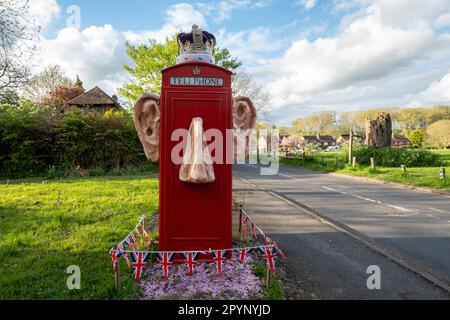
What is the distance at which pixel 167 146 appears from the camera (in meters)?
3.96

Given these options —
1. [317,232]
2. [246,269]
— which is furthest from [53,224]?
[317,232]

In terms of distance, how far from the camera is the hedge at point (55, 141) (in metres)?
14.9

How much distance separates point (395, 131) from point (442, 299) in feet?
321

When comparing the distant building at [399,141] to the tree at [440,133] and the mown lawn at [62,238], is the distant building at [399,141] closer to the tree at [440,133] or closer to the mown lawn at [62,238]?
the tree at [440,133]

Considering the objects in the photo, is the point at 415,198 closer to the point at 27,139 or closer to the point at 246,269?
the point at 246,269

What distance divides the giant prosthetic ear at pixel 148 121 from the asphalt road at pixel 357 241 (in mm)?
2686

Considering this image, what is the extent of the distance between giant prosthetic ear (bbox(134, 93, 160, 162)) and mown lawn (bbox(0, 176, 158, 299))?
5.62 ft

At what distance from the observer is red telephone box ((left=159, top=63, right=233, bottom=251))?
394cm

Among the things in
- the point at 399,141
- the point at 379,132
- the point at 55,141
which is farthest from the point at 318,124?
the point at 55,141

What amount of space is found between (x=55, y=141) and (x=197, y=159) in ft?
48.3

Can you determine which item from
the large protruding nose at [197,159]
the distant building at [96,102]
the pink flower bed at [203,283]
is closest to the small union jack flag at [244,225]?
the pink flower bed at [203,283]

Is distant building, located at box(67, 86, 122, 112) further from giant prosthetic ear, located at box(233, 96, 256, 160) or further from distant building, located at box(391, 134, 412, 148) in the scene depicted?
distant building, located at box(391, 134, 412, 148)

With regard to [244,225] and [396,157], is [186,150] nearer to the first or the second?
[244,225]

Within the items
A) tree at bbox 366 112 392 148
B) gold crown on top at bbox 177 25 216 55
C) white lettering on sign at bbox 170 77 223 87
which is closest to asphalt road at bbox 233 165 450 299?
white lettering on sign at bbox 170 77 223 87
